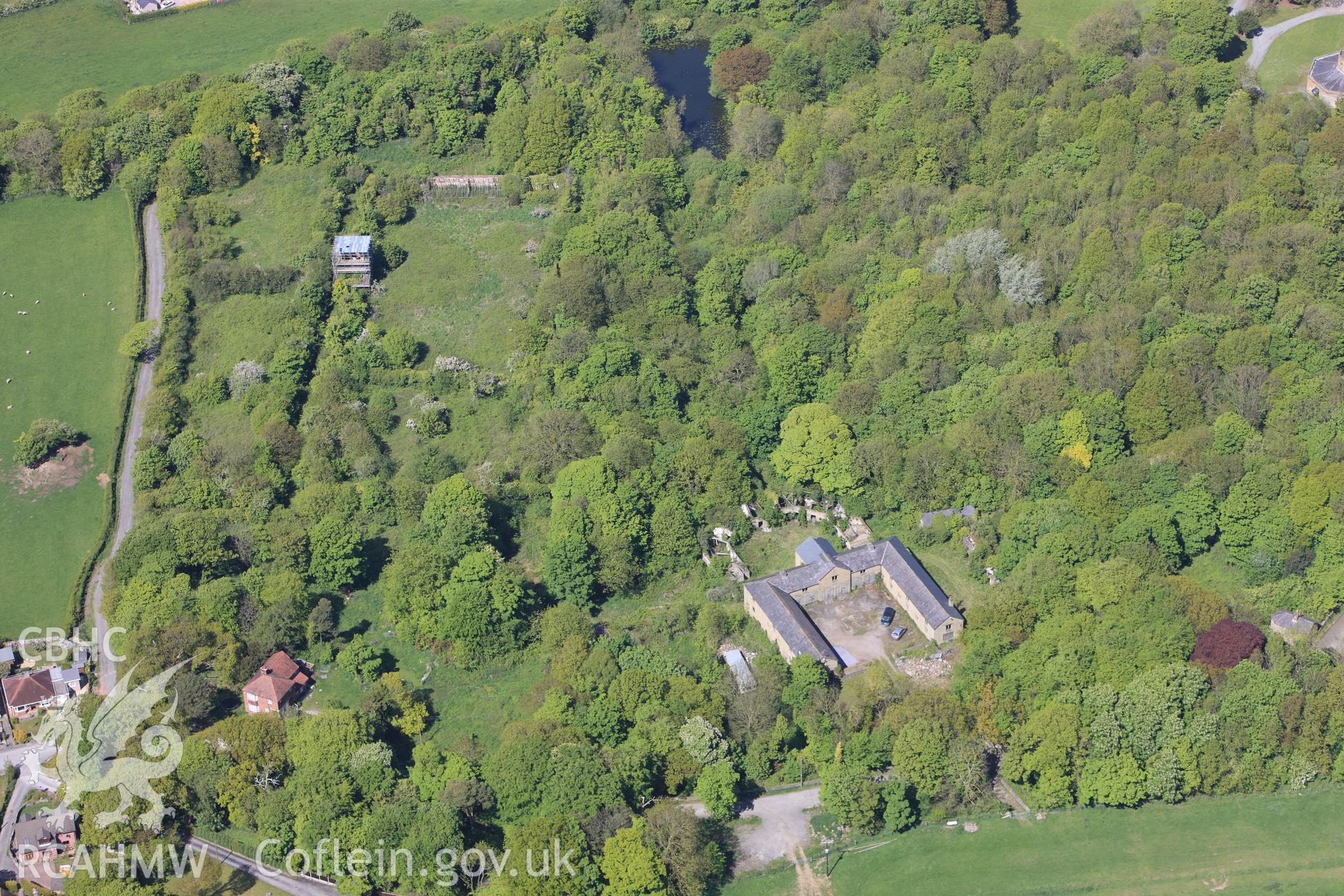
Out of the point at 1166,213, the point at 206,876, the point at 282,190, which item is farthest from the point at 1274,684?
the point at 282,190

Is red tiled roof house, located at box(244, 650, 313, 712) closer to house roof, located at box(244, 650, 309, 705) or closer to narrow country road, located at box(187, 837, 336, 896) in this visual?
house roof, located at box(244, 650, 309, 705)

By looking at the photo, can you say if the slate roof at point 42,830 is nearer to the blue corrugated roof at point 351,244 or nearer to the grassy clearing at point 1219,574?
the blue corrugated roof at point 351,244

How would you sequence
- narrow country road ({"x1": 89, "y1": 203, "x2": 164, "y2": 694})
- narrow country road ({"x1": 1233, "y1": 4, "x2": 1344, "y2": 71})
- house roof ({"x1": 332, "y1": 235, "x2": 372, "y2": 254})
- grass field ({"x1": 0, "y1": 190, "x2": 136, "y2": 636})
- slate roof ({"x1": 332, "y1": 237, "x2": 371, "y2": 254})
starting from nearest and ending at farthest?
narrow country road ({"x1": 89, "y1": 203, "x2": 164, "y2": 694})
grass field ({"x1": 0, "y1": 190, "x2": 136, "y2": 636})
slate roof ({"x1": 332, "y1": 237, "x2": 371, "y2": 254})
house roof ({"x1": 332, "y1": 235, "x2": 372, "y2": 254})
narrow country road ({"x1": 1233, "y1": 4, "x2": 1344, "y2": 71})

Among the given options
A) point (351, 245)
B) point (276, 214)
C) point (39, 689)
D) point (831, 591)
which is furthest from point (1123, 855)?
point (276, 214)

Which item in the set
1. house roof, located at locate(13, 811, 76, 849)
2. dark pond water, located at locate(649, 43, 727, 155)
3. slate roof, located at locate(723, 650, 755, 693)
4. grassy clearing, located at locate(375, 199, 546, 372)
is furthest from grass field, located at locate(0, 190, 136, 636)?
dark pond water, located at locate(649, 43, 727, 155)

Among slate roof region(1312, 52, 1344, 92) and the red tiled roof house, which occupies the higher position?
slate roof region(1312, 52, 1344, 92)

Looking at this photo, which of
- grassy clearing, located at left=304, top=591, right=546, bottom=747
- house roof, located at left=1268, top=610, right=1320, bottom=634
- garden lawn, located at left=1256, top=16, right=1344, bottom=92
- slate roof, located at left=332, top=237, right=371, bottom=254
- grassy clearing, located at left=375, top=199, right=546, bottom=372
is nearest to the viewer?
grassy clearing, located at left=304, top=591, right=546, bottom=747

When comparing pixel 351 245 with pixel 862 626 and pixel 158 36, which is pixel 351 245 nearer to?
pixel 158 36
